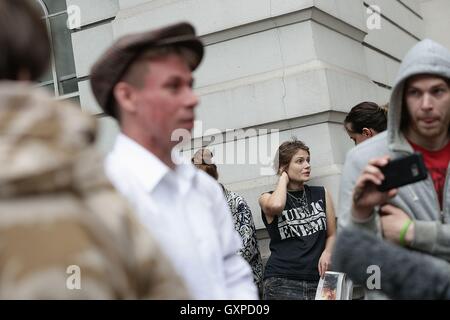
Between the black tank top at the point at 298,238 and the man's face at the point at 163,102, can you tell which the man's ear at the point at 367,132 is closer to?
the black tank top at the point at 298,238

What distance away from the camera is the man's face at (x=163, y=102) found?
229cm

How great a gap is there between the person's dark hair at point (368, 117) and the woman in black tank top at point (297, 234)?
25.9 inches

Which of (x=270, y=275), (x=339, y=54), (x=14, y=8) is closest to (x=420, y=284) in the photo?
(x=14, y=8)

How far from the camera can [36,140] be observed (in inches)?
54.1

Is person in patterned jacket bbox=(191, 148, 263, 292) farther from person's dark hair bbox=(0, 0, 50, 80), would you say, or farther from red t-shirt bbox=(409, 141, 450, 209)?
person's dark hair bbox=(0, 0, 50, 80)

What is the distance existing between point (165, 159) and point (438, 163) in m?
1.21

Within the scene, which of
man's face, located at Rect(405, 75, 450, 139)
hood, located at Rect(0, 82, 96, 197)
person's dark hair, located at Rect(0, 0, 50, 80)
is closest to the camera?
hood, located at Rect(0, 82, 96, 197)

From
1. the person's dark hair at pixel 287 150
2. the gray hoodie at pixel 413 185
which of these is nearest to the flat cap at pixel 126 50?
the gray hoodie at pixel 413 185

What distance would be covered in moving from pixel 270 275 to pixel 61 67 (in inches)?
149

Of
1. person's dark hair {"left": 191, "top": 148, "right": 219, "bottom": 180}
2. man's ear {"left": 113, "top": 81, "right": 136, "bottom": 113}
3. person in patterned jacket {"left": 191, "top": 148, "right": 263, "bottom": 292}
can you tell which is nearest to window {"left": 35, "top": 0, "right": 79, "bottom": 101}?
person's dark hair {"left": 191, "top": 148, "right": 219, "bottom": 180}

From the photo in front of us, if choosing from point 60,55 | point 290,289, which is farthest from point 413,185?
point 60,55

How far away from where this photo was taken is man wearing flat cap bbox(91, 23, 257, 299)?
86.3 inches

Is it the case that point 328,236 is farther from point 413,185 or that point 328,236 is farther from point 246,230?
point 413,185

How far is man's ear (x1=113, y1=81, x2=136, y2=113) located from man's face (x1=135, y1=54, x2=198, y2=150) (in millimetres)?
22
